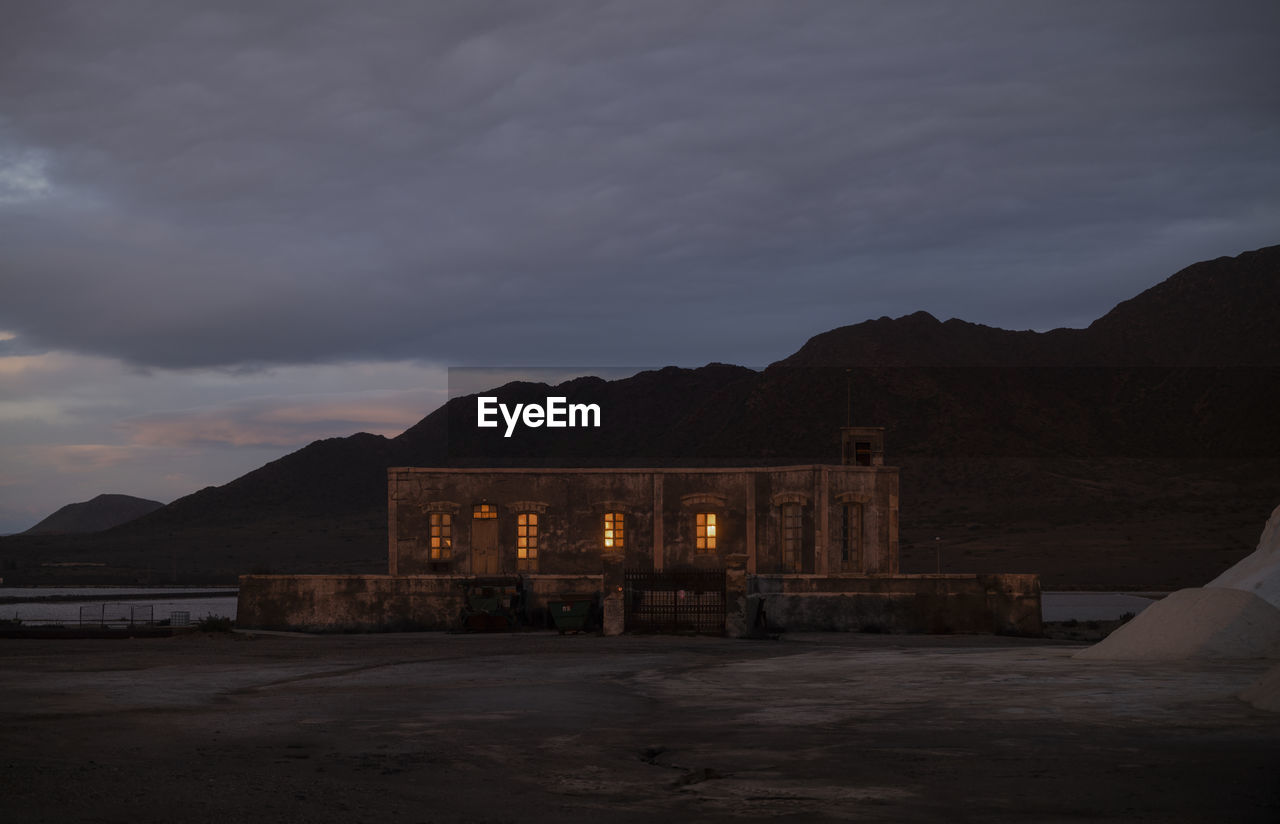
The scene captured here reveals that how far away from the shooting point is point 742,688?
15750 mm

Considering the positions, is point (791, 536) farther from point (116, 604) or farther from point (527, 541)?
point (116, 604)

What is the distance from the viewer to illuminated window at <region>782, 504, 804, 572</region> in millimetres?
37938

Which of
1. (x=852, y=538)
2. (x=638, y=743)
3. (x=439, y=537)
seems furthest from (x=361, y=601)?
(x=638, y=743)

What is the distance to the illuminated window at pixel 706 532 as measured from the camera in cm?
3803

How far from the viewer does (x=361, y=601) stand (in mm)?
30828

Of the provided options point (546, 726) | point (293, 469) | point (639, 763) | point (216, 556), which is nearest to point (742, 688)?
point (546, 726)

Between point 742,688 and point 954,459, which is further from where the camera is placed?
point 954,459

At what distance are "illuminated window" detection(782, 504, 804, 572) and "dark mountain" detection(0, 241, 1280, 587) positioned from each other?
166 ft

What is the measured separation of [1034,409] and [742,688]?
11150cm

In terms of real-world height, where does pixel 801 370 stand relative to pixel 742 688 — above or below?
above

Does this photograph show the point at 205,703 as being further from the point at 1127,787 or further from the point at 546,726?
the point at 1127,787

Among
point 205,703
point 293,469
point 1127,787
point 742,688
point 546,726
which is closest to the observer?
point 1127,787

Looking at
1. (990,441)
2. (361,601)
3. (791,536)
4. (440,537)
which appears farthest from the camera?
(990,441)

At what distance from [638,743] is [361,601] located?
2108 cm
